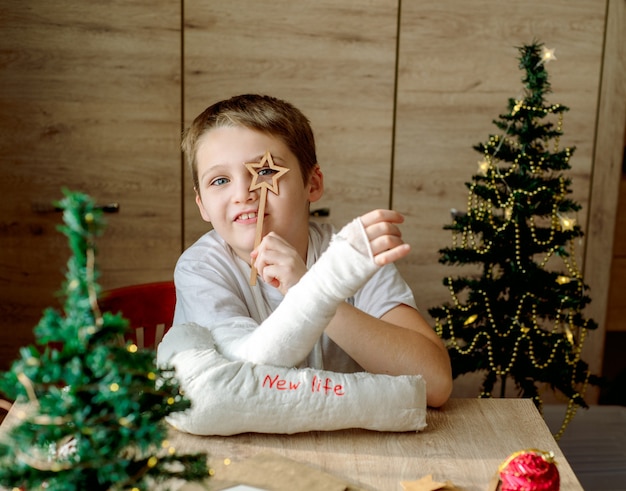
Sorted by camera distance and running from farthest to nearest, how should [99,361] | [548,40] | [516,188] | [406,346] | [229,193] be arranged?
[548,40] → [516,188] → [229,193] → [406,346] → [99,361]

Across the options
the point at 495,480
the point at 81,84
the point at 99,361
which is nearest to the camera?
the point at 99,361

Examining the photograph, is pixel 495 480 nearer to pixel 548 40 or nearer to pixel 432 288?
pixel 432 288

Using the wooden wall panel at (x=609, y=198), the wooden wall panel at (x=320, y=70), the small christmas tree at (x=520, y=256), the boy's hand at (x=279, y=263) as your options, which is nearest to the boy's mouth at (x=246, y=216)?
the boy's hand at (x=279, y=263)

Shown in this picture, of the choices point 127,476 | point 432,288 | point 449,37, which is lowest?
point 432,288

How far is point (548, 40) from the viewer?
2.73 metres

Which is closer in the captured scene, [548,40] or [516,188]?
[516,188]

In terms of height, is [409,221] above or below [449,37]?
below

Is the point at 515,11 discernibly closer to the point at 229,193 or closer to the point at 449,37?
the point at 449,37

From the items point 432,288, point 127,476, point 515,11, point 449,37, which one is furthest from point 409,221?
point 127,476

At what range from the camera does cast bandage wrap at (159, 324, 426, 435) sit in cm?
100

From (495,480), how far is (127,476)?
0.51m

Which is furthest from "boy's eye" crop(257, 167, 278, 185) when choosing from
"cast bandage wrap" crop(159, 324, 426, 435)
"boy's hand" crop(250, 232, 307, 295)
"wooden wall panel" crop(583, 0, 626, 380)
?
"wooden wall panel" crop(583, 0, 626, 380)

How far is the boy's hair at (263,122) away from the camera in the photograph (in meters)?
1.37

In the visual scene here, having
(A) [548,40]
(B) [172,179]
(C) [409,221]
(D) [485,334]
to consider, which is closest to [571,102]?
(A) [548,40]
